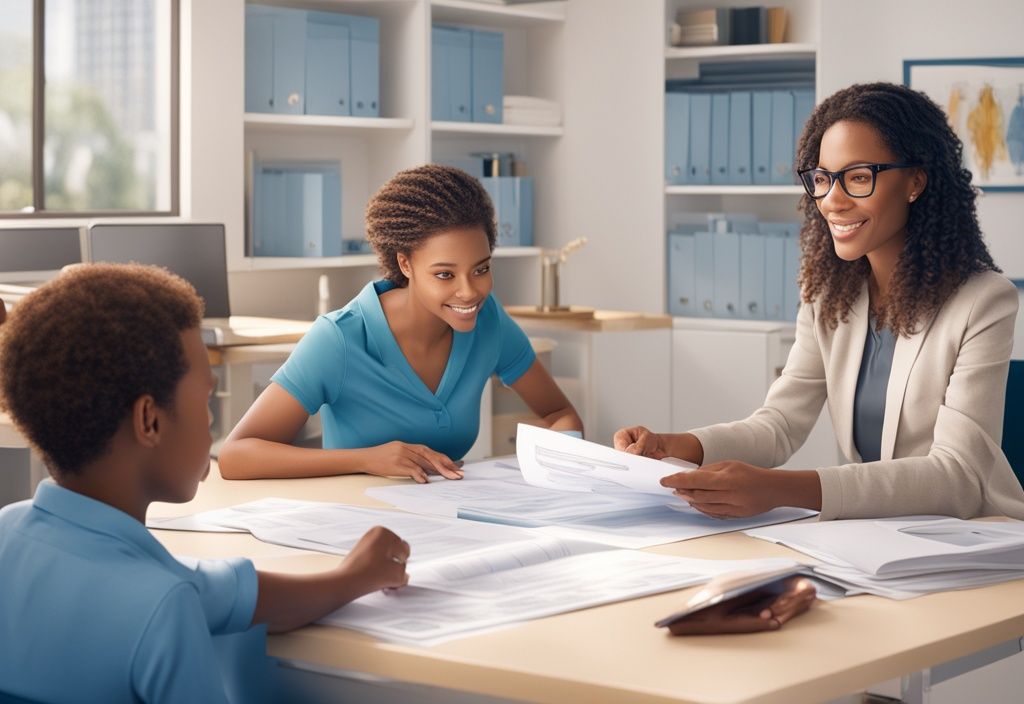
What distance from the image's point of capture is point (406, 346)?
2.22 metres

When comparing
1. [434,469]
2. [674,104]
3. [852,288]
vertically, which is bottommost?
[434,469]

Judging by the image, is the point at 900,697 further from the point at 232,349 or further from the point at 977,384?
the point at 232,349

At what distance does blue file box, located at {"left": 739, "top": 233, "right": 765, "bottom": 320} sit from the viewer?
4.68 metres

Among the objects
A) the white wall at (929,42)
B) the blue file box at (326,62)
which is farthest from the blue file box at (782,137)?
the blue file box at (326,62)

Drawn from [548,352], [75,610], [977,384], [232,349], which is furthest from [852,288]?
[548,352]

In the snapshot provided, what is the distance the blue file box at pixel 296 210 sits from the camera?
14.1 feet

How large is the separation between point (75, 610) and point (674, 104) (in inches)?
157

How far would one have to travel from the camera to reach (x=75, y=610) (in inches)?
41.8

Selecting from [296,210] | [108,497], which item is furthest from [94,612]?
[296,210]

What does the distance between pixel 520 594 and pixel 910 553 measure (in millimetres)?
419

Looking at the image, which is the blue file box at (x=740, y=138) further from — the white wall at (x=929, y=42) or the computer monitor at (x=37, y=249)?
the computer monitor at (x=37, y=249)

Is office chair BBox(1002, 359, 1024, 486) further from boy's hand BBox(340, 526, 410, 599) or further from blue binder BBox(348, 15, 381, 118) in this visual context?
blue binder BBox(348, 15, 381, 118)

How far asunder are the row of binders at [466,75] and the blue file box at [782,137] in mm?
966

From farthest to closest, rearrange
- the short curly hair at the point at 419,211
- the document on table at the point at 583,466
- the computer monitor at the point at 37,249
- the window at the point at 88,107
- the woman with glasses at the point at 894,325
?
the window at the point at 88,107, the computer monitor at the point at 37,249, the short curly hair at the point at 419,211, the woman with glasses at the point at 894,325, the document on table at the point at 583,466
